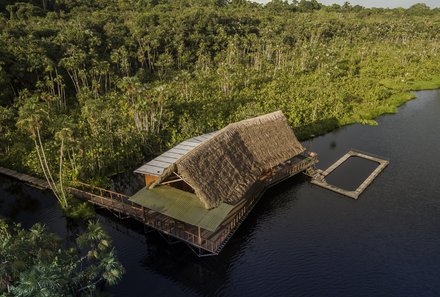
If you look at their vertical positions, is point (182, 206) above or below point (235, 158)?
below

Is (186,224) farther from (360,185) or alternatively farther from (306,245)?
(360,185)

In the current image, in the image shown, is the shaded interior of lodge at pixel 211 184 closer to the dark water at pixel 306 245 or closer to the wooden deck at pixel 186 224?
the wooden deck at pixel 186 224

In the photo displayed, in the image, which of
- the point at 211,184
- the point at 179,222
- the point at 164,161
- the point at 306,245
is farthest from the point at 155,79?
the point at 306,245

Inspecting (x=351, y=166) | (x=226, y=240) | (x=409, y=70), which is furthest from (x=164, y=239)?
(x=409, y=70)

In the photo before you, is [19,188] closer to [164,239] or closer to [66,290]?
[164,239]

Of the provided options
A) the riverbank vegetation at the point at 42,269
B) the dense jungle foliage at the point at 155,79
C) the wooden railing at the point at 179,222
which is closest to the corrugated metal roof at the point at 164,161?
the wooden railing at the point at 179,222

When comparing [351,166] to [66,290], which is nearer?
[66,290]
